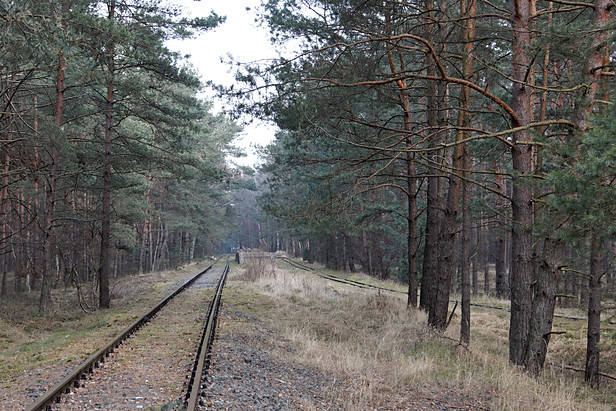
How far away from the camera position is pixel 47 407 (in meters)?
5.11

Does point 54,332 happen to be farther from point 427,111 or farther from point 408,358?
point 427,111

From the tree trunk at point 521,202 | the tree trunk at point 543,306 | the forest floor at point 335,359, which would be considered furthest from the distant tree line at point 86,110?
the tree trunk at point 543,306

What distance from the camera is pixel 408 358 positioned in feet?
26.8

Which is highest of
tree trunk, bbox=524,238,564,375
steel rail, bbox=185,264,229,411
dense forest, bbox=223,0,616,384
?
dense forest, bbox=223,0,616,384

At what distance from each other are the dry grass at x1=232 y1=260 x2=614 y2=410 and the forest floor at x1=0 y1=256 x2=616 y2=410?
0.03 meters

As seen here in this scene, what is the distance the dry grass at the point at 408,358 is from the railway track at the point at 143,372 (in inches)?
76.3

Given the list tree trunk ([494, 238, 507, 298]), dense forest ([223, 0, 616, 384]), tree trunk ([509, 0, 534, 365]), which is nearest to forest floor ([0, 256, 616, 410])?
tree trunk ([509, 0, 534, 365])

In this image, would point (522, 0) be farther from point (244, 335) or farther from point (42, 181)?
point (42, 181)

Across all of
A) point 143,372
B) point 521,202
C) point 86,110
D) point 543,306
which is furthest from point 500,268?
point 86,110

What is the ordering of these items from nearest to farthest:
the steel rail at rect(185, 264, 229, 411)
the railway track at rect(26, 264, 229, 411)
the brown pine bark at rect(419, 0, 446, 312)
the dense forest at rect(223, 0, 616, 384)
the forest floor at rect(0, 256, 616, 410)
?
the steel rail at rect(185, 264, 229, 411)
the railway track at rect(26, 264, 229, 411)
the forest floor at rect(0, 256, 616, 410)
the dense forest at rect(223, 0, 616, 384)
the brown pine bark at rect(419, 0, 446, 312)

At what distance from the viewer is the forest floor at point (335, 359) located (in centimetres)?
605

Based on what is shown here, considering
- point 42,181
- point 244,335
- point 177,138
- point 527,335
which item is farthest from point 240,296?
point 527,335

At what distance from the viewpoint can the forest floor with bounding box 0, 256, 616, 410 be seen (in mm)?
6051

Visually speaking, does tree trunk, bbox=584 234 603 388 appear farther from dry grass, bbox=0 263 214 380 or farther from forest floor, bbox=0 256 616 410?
dry grass, bbox=0 263 214 380
